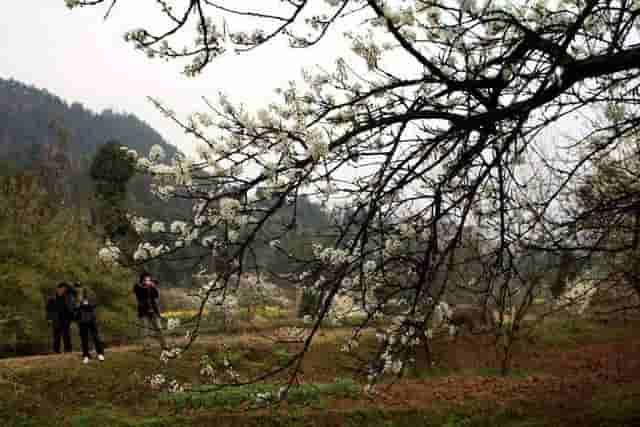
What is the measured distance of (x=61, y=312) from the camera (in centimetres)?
1338

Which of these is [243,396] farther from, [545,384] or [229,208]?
[229,208]

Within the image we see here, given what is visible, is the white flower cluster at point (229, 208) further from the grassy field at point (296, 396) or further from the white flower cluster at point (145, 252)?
the grassy field at point (296, 396)

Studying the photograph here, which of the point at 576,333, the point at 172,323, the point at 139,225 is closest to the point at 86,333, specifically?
the point at 172,323

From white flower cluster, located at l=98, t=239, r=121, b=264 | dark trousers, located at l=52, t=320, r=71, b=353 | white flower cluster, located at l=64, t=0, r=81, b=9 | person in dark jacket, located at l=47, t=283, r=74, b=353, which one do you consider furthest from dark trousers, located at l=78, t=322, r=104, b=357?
white flower cluster, located at l=64, t=0, r=81, b=9

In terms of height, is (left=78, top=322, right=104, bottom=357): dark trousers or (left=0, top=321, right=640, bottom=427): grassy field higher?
(left=78, top=322, right=104, bottom=357): dark trousers

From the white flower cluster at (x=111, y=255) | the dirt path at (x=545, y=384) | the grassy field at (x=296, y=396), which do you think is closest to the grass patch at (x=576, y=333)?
the dirt path at (x=545, y=384)

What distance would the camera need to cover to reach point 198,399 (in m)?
11.9

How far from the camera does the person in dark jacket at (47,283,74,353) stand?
1312 cm

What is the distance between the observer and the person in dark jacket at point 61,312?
43.0 ft

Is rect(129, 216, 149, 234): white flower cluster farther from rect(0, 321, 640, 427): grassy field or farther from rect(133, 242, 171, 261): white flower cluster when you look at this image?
rect(0, 321, 640, 427): grassy field

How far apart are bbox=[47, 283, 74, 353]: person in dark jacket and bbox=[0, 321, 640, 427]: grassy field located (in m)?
0.72

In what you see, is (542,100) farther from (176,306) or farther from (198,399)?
(176,306)

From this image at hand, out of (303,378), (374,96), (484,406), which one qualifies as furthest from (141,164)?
(303,378)

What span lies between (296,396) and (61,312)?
5679 mm
